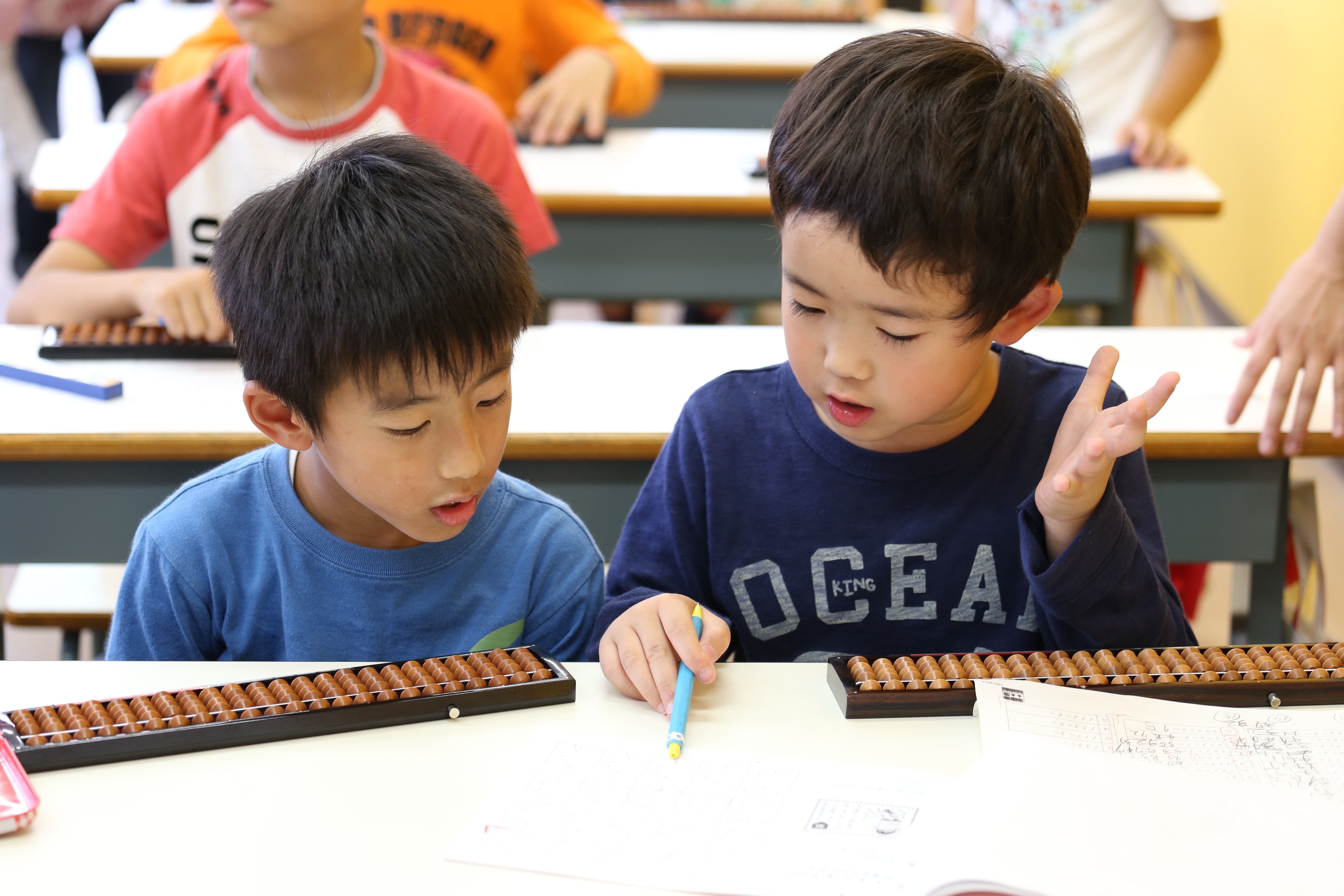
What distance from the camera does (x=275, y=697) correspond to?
95cm

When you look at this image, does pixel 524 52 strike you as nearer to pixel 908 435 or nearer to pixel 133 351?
pixel 133 351

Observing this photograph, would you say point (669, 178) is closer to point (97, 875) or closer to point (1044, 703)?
point (1044, 703)

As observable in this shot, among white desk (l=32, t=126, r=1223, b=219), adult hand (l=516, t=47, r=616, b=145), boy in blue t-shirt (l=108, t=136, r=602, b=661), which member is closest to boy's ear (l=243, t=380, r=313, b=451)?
boy in blue t-shirt (l=108, t=136, r=602, b=661)

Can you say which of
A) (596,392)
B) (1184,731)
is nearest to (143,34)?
(596,392)

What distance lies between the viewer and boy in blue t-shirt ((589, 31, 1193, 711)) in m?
1.01

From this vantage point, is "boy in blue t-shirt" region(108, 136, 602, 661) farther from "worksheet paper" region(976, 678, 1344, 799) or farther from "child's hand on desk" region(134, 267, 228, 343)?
"child's hand on desk" region(134, 267, 228, 343)

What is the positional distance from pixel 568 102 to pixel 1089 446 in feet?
6.50

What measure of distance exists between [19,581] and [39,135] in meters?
2.39

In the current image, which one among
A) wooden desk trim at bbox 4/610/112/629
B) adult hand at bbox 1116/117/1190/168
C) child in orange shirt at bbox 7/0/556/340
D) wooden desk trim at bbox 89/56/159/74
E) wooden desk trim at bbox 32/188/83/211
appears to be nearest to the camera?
wooden desk trim at bbox 4/610/112/629

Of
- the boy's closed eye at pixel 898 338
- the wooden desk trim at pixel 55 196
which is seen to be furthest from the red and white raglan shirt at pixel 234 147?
the boy's closed eye at pixel 898 338

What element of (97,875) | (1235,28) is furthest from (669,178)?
(1235,28)

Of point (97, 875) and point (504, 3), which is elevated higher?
point (504, 3)

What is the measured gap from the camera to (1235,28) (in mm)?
3803

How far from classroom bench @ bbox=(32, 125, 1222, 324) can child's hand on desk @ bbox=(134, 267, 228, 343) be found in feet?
2.55
